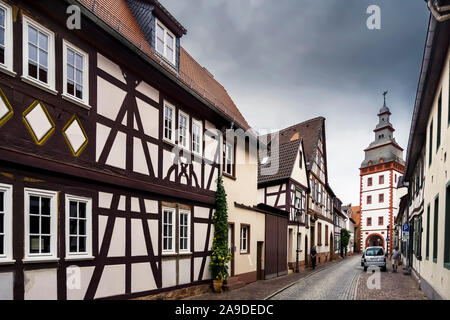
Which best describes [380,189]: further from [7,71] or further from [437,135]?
[7,71]

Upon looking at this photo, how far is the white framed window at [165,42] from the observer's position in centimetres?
1057

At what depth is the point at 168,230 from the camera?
32.0ft

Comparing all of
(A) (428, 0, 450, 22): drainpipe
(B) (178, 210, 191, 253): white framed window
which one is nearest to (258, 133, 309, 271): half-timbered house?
(B) (178, 210, 191, 253): white framed window

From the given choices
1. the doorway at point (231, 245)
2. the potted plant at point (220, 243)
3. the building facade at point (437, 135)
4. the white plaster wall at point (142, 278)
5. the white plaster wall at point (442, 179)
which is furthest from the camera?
the doorway at point (231, 245)

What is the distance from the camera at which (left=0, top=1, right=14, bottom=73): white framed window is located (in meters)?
5.55

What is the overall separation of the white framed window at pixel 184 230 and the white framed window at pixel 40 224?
4457mm

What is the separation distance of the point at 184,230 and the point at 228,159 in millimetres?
4106

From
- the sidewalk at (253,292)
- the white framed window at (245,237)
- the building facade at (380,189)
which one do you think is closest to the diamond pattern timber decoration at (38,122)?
the sidewalk at (253,292)

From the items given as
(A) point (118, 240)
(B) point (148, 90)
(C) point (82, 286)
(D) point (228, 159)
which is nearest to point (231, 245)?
(D) point (228, 159)

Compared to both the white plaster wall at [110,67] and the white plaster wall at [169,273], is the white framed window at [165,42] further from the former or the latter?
the white plaster wall at [169,273]

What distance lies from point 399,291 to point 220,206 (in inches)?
292

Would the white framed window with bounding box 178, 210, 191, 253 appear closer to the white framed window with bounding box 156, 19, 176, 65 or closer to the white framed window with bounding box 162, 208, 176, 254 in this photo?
the white framed window with bounding box 162, 208, 176, 254

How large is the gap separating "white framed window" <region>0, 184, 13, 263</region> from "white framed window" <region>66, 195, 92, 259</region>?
116 centimetres
